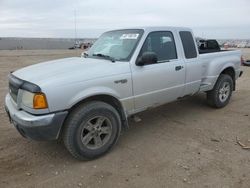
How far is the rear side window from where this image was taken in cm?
538

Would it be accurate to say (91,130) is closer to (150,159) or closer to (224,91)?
(150,159)

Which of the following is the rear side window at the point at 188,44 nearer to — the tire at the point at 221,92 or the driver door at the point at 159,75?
the driver door at the point at 159,75

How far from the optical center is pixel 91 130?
401 cm

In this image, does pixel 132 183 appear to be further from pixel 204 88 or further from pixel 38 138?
pixel 204 88

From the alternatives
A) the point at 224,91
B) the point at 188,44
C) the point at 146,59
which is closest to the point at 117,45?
the point at 146,59

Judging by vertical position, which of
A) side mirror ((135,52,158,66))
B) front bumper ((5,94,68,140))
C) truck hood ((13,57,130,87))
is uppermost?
side mirror ((135,52,158,66))

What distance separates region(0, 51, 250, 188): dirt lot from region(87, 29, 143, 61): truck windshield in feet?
4.75

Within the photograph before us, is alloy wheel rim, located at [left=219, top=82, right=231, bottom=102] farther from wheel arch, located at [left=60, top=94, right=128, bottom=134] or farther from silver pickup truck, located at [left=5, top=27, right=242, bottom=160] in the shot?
wheel arch, located at [left=60, top=94, right=128, bottom=134]

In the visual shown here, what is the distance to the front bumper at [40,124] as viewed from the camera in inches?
138

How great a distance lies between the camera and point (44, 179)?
3588 mm

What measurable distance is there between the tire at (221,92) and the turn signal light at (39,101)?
4.07m

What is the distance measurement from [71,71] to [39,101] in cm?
65

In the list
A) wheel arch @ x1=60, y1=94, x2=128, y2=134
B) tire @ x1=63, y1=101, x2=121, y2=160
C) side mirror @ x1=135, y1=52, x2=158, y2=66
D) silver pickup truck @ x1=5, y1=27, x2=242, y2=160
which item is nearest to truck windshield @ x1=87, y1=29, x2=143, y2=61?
silver pickup truck @ x1=5, y1=27, x2=242, y2=160

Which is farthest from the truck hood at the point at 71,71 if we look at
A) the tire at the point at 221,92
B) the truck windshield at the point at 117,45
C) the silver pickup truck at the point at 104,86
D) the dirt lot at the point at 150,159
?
the tire at the point at 221,92
